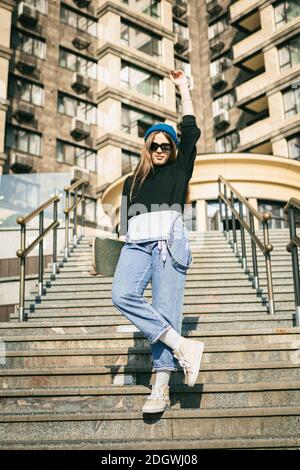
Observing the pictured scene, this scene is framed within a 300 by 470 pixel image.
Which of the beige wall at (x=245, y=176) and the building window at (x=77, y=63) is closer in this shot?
the beige wall at (x=245, y=176)

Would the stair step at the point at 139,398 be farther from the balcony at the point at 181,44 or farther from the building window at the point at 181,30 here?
the building window at the point at 181,30

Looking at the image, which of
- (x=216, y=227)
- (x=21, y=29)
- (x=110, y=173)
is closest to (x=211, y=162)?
(x=216, y=227)

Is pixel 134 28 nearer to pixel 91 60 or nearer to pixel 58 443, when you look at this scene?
pixel 91 60

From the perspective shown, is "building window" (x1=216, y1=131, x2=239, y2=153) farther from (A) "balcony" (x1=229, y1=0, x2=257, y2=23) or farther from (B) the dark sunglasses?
(B) the dark sunglasses

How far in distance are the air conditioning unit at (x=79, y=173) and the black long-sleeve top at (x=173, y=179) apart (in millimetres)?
20705

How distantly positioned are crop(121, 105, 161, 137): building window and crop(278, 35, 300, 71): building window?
719cm

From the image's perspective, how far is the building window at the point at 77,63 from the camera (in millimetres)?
25656

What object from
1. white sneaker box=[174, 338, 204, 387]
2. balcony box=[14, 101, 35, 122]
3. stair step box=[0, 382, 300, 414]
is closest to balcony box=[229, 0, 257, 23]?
balcony box=[14, 101, 35, 122]

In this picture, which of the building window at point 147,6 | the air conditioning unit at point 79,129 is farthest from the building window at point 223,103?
the air conditioning unit at point 79,129

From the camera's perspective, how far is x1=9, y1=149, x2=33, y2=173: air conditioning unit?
2192 cm

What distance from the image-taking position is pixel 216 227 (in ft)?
45.6

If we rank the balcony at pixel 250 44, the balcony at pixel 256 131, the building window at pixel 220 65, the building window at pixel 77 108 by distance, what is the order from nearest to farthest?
the balcony at pixel 256 131 < the balcony at pixel 250 44 < the building window at pixel 77 108 < the building window at pixel 220 65

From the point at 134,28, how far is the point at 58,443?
27253 millimetres
